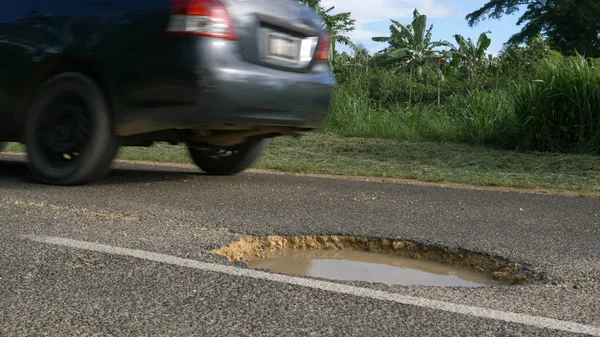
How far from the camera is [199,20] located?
5.62 m

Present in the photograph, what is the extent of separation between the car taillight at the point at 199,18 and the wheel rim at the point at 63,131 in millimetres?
1183

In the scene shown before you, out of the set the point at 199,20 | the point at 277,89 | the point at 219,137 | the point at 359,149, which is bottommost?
the point at 359,149

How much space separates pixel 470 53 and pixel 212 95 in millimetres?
35757

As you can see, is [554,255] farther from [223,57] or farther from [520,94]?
[520,94]

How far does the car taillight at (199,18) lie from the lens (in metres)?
5.62

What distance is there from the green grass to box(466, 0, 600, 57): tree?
97.1 feet

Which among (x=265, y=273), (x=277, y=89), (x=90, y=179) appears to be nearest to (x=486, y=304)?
(x=265, y=273)

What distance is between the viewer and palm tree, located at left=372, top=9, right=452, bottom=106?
1619 inches

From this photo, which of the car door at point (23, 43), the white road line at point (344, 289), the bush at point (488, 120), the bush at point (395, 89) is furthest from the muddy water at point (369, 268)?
the bush at point (395, 89)

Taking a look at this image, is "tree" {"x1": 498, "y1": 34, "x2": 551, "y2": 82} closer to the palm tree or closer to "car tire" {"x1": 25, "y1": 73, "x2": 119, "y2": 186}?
the palm tree

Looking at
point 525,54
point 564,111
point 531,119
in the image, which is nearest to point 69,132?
point 531,119

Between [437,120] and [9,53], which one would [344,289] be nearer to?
[9,53]

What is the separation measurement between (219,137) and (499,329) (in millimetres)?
3969

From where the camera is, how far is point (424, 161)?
10156mm
